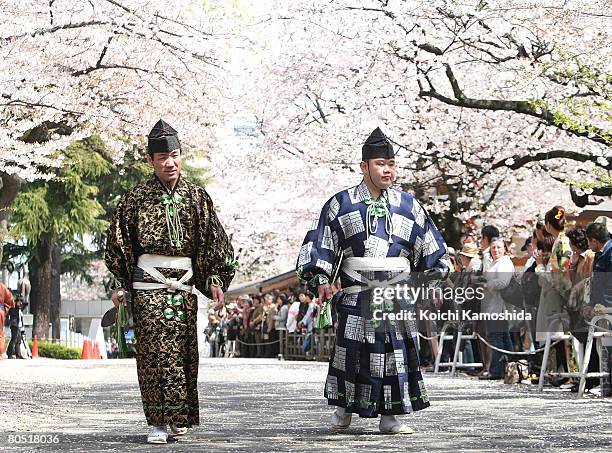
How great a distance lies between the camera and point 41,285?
3656 cm

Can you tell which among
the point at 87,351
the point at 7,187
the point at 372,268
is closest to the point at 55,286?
the point at 87,351

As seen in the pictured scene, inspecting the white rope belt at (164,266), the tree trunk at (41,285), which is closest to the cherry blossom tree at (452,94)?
the white rope belt at (164,266)

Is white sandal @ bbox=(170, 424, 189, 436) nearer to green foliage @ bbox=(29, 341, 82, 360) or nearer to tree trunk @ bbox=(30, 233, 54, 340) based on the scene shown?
green foliage @ bbox=(29, 341, 82, 360)

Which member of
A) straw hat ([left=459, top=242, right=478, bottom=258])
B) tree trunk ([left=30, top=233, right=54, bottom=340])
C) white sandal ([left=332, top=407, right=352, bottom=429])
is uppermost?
tree trunk ([left=30, top=233, right=54, bottom=340])

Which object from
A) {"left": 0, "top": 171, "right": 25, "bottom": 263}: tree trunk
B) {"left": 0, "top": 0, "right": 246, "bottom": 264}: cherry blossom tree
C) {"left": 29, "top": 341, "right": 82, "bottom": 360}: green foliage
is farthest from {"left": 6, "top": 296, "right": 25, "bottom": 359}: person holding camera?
{"left": 0, "top": 171, "right": 25, "bottom": 263}: tree trunk

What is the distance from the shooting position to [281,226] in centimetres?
3644

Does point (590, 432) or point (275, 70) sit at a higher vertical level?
point (275, 70)

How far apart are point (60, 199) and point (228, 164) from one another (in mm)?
4659

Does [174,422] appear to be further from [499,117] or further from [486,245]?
[499,117]

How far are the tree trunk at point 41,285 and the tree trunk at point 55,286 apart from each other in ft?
1.33

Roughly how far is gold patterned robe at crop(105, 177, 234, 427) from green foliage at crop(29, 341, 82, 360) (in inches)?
974

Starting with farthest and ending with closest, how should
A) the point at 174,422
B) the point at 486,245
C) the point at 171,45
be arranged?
the point at 171,45 < the point at 486,245 < the point at 174,422

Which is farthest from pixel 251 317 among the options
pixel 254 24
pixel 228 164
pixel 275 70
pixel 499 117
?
pixel 254 24
